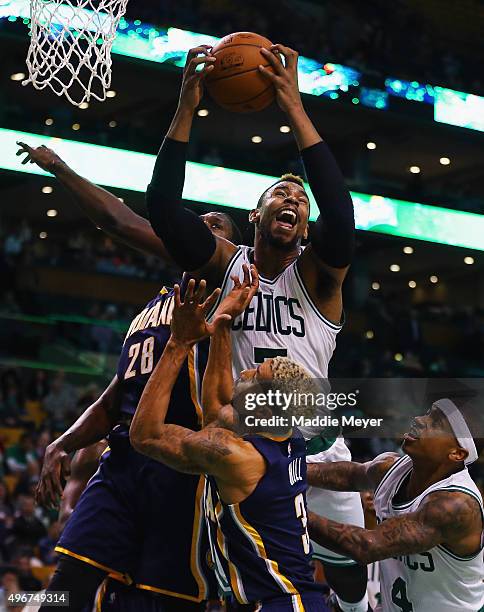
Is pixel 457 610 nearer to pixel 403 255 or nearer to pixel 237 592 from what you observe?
pixel 237 592

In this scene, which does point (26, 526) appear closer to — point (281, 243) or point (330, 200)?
point (281, 243)

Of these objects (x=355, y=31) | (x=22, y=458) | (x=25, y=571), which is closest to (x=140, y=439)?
(x=25, y=571)

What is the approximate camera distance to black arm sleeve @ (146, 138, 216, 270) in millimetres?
4027

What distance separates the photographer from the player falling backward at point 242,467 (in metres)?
3.67

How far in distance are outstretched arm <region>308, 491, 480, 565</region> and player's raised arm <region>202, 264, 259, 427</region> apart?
0.71 m

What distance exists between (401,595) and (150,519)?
109cm

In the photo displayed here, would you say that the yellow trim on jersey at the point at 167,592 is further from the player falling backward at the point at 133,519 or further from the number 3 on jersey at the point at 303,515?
the number 3 on jersey at the point at 303,515

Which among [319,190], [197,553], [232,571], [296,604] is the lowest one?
[296,604]

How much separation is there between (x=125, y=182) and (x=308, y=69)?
3469mm

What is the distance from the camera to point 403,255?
20.2 m

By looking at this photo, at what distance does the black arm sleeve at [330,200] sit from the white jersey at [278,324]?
A: 10.6 inches

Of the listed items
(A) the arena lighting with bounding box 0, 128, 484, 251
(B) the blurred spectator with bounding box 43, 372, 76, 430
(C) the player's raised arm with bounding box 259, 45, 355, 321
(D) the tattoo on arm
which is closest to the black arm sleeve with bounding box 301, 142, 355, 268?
(C) the player's raised arm with bounding box 259, 45, 355, 321

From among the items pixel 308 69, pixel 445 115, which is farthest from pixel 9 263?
pixel 445 115

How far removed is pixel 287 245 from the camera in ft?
13.7
